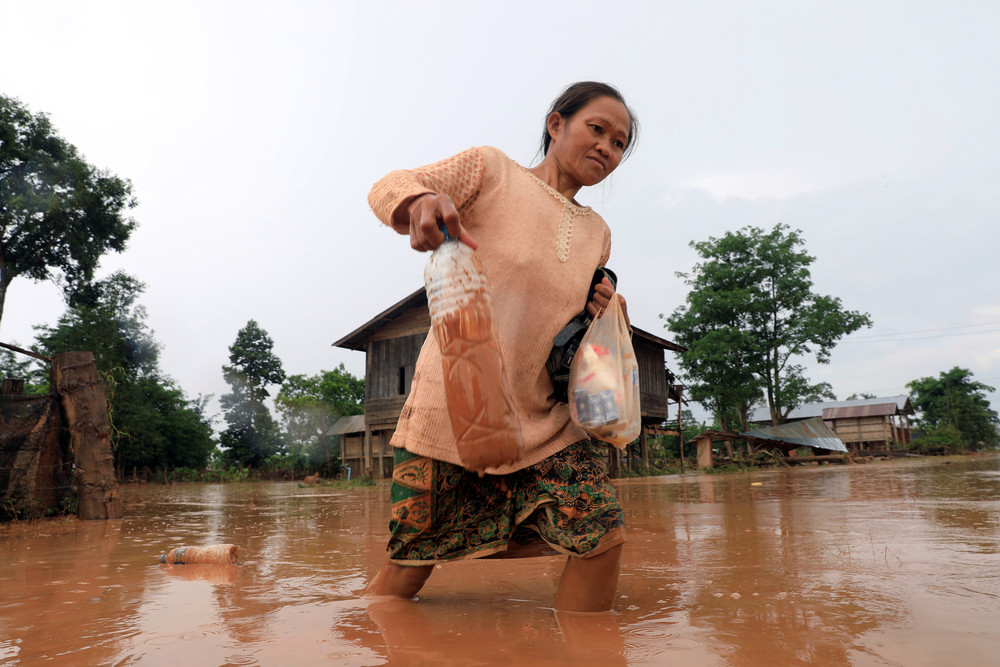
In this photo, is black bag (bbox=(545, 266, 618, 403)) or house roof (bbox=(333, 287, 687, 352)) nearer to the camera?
black bag (bbox=(545, 266, 618, 403))

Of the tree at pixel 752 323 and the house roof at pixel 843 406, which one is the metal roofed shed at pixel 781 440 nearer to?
the tree at pixel 752 323

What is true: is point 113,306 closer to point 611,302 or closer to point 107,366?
point 107,366

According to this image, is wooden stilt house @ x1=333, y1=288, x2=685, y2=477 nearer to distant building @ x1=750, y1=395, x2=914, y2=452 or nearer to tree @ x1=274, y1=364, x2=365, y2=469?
tree @ x1=274, y1=364, x2=365, y2=469

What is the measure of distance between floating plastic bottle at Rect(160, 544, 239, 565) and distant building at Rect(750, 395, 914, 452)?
128 feet

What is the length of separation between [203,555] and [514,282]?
214 centimetres

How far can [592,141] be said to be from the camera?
2049 mm

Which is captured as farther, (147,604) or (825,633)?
(147,604)

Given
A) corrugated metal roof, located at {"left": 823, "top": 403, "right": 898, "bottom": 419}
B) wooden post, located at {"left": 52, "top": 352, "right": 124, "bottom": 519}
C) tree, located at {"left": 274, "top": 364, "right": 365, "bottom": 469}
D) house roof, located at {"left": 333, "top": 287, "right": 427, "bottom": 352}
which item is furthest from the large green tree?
corrugated metal roof, located at {"left": 823, "top": 403, "right": 898, "bottom": 419}

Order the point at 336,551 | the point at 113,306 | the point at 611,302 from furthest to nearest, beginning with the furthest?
the point at 113,306, the point at 336,551, the point at 611,302

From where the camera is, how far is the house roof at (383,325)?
15906 mm

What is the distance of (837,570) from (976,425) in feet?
165

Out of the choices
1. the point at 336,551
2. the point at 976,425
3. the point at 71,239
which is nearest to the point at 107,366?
the point at 71,239

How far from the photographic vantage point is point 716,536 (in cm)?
347

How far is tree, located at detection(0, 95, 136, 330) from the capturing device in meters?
17.1
